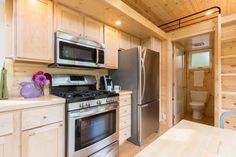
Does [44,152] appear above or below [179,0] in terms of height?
below

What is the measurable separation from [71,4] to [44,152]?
1822mm

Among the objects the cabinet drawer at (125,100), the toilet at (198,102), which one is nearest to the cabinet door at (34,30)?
the cabinet drawer at (125,100)

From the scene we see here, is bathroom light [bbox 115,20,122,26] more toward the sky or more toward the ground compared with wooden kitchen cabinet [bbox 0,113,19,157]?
more toward the sky

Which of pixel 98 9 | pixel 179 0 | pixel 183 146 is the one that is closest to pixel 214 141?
pixel 183 146

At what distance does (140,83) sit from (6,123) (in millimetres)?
1815

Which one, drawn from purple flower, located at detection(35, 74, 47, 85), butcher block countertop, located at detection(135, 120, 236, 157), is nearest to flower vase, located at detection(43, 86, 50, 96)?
purple flower, located at detection(35, 74, 47, 85)

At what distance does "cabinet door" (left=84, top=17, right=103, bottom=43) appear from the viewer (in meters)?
2.22

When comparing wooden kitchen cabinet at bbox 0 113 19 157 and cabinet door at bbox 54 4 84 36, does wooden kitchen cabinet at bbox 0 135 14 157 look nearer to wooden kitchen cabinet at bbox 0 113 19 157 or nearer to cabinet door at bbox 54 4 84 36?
wooden kitchen cabinet at bbox 0 113 19 157

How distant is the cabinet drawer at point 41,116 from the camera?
128 cm

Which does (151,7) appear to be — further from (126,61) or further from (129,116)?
(129,116)

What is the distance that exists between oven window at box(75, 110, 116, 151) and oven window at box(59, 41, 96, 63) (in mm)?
874

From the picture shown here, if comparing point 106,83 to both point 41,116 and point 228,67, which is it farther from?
point 228,67

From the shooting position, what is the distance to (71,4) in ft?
6.23

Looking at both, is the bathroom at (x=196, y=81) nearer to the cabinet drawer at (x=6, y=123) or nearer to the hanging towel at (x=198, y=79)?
the hanging towel at (x=198, y=79)
